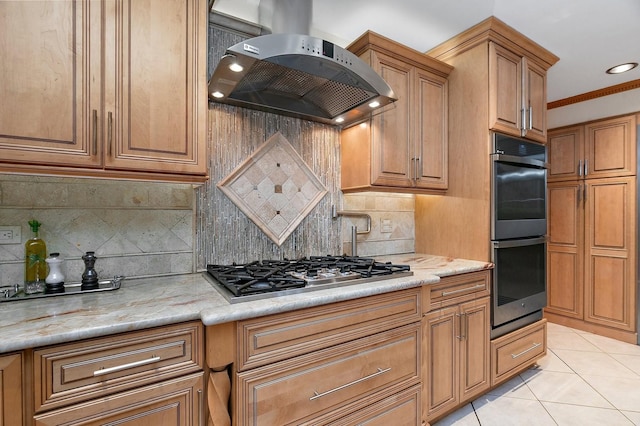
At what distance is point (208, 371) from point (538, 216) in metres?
2.51

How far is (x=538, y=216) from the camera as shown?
8.04ft

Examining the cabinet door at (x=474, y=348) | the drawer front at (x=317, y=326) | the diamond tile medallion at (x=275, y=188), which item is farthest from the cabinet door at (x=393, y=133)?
the cabinet door at (x=474, y=348)

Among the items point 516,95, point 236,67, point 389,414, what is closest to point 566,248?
point 516,95

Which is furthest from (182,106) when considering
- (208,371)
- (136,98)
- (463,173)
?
(463,173)

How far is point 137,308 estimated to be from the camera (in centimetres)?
113

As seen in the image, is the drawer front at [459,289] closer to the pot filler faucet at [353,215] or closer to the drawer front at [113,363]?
the pot filler faucet at [353,215]

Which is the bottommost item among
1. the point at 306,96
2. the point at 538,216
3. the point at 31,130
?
the point at 538,216

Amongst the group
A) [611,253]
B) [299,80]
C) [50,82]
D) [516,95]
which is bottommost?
[611,253]

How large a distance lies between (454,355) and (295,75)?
6.02 ft

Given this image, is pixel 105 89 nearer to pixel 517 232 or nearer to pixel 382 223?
pixel 382 223

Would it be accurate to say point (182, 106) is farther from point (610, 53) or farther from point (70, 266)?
point (610, 53)

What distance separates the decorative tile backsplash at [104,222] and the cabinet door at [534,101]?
2.43m

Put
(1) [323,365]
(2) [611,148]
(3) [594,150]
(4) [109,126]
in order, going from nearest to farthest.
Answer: (4) [109,126] < (1) [323,365] < (2) [611,148] < (3) [594,150]

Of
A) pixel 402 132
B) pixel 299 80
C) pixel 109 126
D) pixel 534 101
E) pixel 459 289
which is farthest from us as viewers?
pixel 534 101
